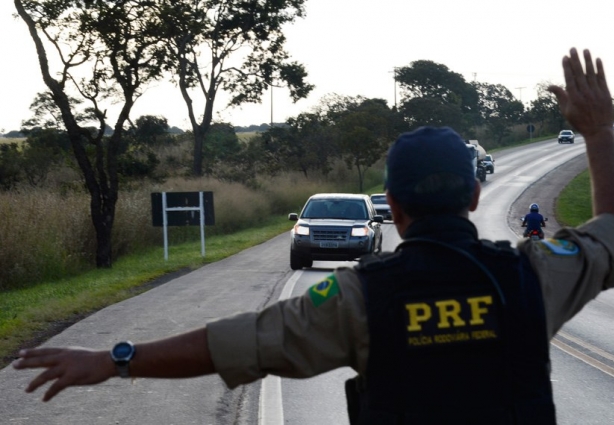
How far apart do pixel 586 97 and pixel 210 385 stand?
6.55 metres

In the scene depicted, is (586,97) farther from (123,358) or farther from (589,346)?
(589,346)

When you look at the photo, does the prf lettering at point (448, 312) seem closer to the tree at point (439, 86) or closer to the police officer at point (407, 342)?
the police officer at point (407, 342)

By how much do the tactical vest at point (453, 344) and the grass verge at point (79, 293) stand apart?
842 cm

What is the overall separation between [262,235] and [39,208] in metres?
13.9

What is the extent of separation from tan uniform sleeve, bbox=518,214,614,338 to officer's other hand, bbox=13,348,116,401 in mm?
1106

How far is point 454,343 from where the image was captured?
8.05ft

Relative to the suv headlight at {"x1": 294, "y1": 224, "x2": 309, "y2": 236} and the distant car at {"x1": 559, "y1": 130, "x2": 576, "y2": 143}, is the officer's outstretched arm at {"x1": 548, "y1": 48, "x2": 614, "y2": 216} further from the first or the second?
the distant car at {"x1": 559, "y1": 130, "x2": 576, "y2": 143}

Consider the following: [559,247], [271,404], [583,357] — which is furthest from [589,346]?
[559,247]

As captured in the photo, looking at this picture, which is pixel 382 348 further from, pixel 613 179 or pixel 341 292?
pixel 613 179

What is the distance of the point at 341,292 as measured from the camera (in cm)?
247

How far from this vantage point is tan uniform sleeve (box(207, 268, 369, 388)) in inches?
96.8

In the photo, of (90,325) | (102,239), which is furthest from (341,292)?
(102,239)

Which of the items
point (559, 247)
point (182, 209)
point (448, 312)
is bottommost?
point (182, 209)

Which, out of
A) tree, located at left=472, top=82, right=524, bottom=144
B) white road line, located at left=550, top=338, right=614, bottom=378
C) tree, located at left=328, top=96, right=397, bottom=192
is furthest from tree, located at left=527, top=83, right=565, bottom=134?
white road line, located at left=550, top=338, right=614, bottom=378
